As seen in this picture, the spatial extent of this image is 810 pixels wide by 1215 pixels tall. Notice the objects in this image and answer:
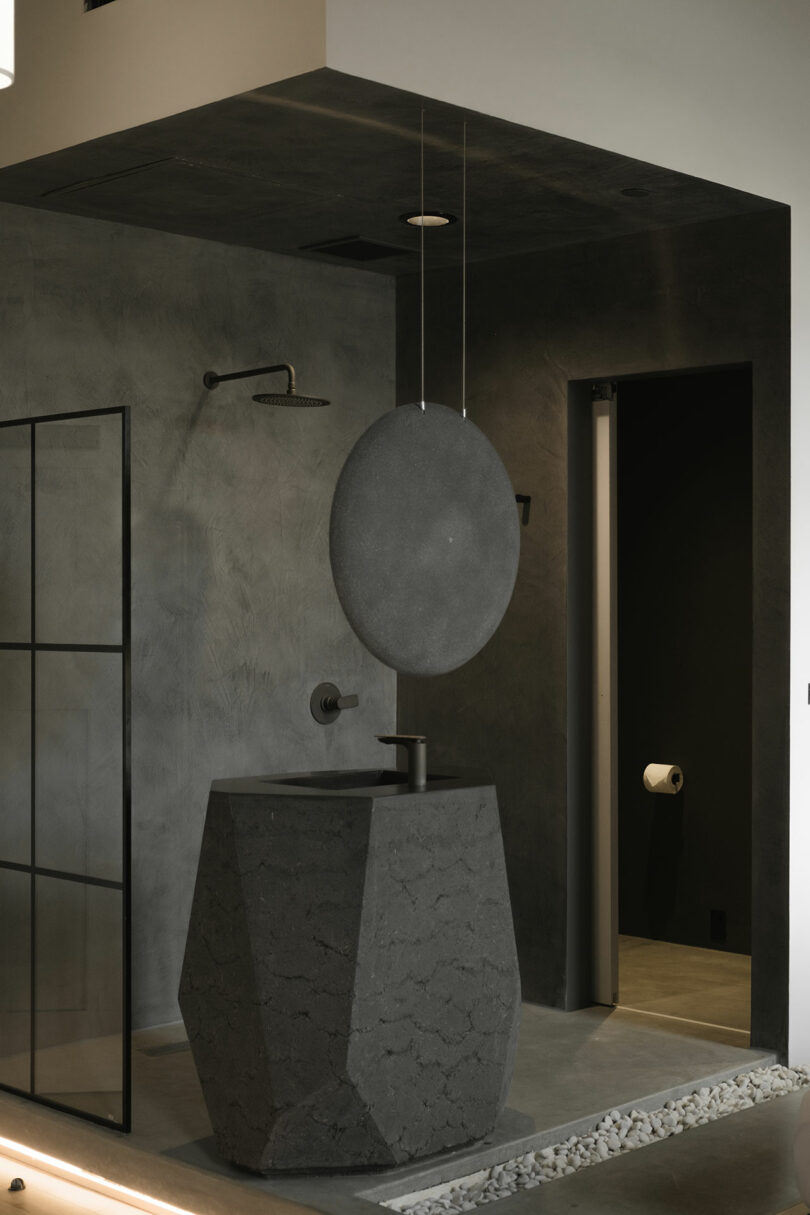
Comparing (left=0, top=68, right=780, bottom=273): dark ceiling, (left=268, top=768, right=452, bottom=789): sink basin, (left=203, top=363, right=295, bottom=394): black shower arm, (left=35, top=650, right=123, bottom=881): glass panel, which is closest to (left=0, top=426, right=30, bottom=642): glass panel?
(left=35, top=650, right=123, bottom=881): glass panel

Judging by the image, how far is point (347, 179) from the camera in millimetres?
4578

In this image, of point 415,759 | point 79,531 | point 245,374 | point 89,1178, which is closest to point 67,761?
point 79,531

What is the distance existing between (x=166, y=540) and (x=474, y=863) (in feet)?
6.41

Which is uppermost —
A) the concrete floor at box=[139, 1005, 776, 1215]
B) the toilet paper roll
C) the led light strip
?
the toilet paper roll

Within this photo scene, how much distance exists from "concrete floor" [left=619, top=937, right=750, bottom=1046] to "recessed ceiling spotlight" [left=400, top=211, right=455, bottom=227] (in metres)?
2.91

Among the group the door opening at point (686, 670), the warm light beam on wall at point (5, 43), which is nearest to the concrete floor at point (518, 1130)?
the door opening at point (686, 670)

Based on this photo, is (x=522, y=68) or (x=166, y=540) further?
(x=166, y=540)

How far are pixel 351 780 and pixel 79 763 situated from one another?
761 millimetres

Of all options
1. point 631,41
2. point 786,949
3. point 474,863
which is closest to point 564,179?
point 631,41

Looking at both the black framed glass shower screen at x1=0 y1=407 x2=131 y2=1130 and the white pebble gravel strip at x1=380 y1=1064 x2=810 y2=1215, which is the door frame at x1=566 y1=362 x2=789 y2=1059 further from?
the black framed glass shower screen at x1=0 y1=407 x2=131 y2=1130

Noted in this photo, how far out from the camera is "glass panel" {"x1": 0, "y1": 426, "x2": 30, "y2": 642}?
4.33 meters

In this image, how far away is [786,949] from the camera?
4824 millimetres

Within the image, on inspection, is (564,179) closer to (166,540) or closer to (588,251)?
(588,251)

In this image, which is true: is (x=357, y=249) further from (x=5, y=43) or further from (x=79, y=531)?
(x=5, y=43)
